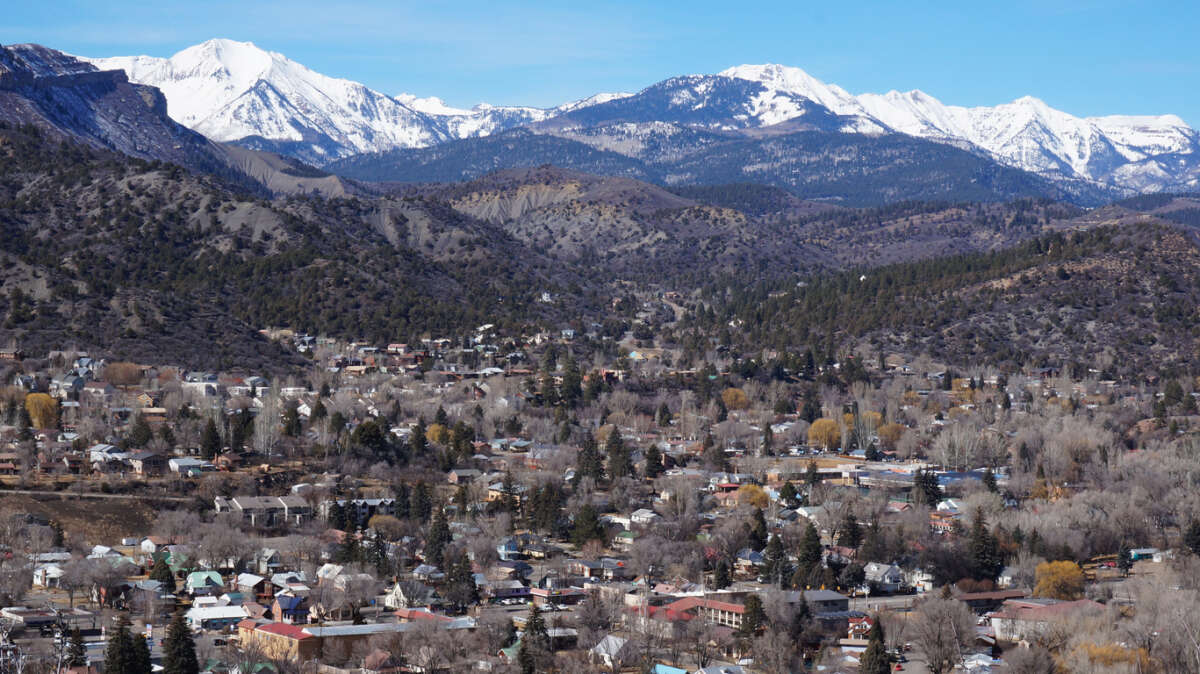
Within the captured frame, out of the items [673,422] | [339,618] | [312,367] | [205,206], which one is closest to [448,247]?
[205,206]

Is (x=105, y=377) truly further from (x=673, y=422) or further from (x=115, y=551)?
(x=115, y=551)

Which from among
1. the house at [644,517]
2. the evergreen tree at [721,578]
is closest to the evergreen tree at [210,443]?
the house at [644,517]

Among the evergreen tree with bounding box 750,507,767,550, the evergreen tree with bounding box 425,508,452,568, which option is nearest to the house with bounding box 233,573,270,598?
the evergreen tree with bounding box 425,508,452,568

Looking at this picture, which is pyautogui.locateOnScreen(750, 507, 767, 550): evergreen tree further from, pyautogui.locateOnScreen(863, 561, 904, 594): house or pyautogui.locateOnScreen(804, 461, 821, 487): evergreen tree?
pyautogui.locateOnScreen(804, 461, 821, 487): evergreen tree

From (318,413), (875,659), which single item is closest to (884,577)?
(875,659)

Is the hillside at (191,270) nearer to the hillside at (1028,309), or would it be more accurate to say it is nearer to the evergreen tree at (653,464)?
the hillside at (1028,309)
